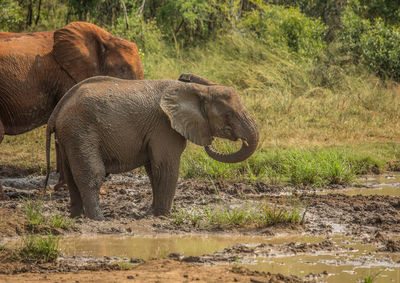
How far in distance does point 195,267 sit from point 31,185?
5.15 metres

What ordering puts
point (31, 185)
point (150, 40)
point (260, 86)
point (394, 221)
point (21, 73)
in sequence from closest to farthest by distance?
1. point (394, 221)
2. point (21, 73)
3. point (31, 185)
4. point (260, 86)
5. point (150, 40)

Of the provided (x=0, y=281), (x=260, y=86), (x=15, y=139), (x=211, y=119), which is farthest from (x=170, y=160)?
(x=260, y=86)

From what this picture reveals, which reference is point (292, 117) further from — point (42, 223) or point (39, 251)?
point (39, 251)

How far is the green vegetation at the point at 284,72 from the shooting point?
10758 mm

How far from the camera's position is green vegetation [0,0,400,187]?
10.8m

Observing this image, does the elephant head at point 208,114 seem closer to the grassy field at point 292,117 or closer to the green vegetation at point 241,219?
the green vegetation at point 241,219

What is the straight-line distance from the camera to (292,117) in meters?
14.0

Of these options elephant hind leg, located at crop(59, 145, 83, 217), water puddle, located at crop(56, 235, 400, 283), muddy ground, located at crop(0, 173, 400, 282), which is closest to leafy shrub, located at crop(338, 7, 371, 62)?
muddy ground, located at crop(0, 173, 400, 282)

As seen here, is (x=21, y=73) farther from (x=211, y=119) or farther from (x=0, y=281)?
(x=0, y=281)

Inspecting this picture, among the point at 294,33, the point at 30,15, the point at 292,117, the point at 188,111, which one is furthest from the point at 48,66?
the point at 30,15

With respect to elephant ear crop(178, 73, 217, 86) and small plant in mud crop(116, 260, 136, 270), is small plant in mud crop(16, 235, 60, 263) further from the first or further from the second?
elephant ear crop(178, 73, 217, 86)

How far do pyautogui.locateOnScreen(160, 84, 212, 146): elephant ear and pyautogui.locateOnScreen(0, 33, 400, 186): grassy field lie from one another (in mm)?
2504

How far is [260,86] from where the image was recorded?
51.4 feet

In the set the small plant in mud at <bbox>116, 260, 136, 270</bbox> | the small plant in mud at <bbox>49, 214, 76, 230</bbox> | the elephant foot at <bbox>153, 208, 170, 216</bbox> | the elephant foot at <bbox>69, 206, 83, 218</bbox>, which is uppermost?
the small plant in mud at <bbox>116, 260, 136, 270</bbox>
